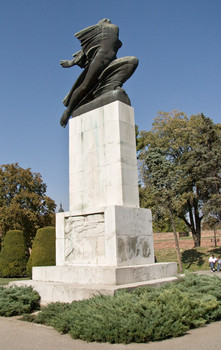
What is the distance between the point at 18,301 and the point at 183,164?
24926 millimetres

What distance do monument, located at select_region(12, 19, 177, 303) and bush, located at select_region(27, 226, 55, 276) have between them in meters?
11.6

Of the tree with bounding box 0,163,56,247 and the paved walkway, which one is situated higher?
the tree with bounding box 0,163,56,247

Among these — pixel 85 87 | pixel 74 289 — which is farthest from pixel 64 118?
pixel 74 289

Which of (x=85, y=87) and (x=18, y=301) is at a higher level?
(x=85, y=87)

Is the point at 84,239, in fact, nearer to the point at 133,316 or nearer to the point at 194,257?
the point at 133,316

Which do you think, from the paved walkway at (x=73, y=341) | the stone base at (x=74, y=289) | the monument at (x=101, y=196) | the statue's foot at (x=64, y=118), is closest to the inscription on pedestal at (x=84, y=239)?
the monument at (x=101, y=196)

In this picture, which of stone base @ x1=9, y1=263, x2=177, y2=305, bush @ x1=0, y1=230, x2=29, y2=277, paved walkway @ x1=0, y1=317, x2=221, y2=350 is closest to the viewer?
paved walkway @ x1=0, y1=317, x2=221, y2=350

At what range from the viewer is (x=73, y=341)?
16.0ft

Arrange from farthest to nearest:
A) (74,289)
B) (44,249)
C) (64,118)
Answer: (44,249), (64,118), (74,289)

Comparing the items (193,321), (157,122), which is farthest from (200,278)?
(157,122)

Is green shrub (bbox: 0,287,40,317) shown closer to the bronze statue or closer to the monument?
the monument

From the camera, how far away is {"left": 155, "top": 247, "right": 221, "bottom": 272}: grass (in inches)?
992

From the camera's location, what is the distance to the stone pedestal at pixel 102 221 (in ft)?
21.9

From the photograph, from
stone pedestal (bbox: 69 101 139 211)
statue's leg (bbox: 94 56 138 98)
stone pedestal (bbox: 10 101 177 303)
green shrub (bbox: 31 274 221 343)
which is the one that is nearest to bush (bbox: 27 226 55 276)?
stone pedestal (bbox: 10 101 177 303)
